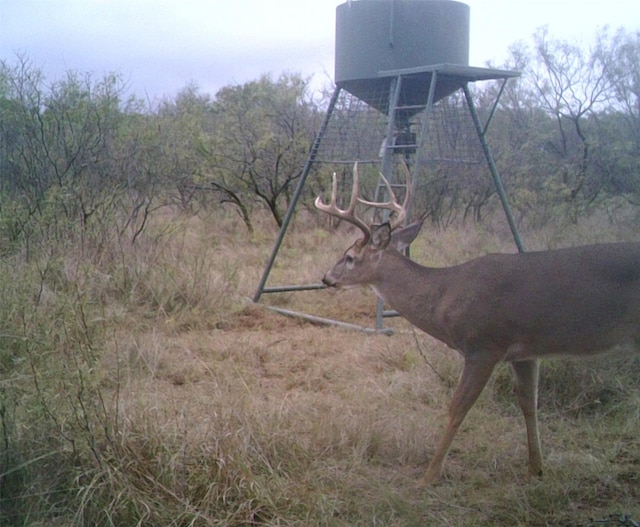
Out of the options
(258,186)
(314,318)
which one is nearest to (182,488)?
(314,318)

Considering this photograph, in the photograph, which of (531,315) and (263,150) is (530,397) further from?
(263,150)

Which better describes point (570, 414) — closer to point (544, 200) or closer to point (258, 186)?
point (544, 200)

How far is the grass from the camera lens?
12.6ft

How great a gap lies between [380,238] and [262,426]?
1671 mm

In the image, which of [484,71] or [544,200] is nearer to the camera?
[484,71]

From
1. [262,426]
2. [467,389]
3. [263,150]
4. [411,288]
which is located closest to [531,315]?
[467,389]

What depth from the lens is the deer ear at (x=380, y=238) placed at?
18.3ft

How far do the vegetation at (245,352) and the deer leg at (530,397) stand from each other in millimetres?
136

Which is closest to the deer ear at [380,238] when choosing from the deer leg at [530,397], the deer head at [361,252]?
the deer head at [361,252]

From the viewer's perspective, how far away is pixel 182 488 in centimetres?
384

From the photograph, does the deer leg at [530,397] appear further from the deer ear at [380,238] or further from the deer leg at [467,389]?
the deer ear at [380,238]

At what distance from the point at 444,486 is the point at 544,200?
23.8ft

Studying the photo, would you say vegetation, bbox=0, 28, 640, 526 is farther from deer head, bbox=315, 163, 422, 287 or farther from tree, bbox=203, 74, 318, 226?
deer head, bbox=315, 163, 422, 287

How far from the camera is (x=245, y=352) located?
22.9 ft
